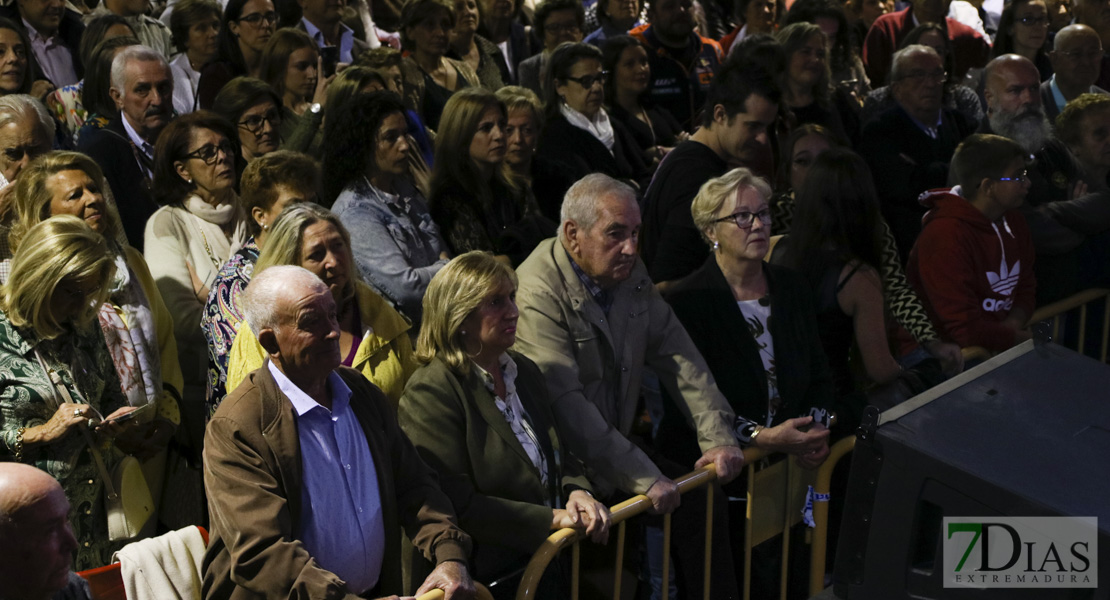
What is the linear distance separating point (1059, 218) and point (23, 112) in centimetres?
519

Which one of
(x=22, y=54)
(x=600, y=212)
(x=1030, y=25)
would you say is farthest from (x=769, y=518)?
(x=1030, y=25)

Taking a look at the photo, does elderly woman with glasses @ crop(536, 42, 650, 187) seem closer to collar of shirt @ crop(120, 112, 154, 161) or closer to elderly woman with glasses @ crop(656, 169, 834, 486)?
elderly woman with glasses @ crop(656, 169, 834, 486)

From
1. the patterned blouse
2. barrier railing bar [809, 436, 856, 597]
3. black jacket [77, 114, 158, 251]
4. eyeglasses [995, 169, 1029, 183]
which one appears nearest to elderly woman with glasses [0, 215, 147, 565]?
the patterned blouse

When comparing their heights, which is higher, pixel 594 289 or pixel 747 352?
pixel 594 289

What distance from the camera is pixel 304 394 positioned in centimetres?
363

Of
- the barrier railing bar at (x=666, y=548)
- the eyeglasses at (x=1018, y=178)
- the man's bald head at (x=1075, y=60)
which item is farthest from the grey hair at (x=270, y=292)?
the man's bald head at (x=1075, y=60)

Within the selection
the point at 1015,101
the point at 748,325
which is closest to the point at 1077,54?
the point at 1015,101

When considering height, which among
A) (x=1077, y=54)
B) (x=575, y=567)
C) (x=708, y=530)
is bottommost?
(x=708, y=530)

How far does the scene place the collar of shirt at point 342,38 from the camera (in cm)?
805

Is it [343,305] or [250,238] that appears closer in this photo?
[343,305]

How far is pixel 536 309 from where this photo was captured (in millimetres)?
4699

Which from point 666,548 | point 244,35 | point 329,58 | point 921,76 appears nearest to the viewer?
point 666,548

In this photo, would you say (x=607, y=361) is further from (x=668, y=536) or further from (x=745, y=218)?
(x=745, y=218)

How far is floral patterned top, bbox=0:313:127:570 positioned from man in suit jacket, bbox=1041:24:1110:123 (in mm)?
6655
